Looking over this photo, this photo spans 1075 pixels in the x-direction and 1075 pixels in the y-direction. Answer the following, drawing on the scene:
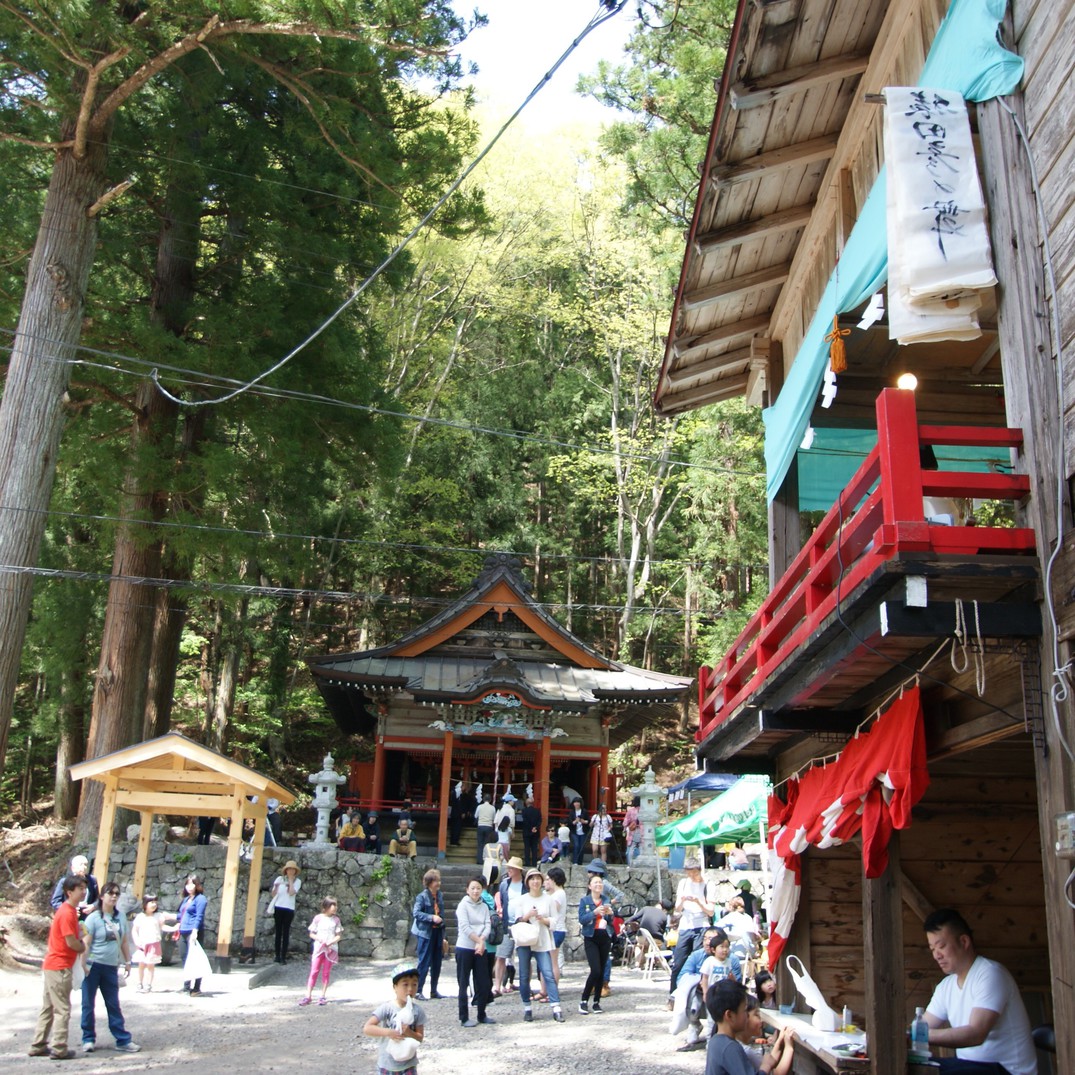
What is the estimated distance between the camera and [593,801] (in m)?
23.2

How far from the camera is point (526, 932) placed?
10.2 m

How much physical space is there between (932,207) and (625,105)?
1349 centimetres

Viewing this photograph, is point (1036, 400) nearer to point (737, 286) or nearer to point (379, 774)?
point (737, 286)

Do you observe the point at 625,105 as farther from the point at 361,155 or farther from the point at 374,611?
the point at 374,611

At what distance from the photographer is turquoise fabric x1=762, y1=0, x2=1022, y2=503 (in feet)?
16.6

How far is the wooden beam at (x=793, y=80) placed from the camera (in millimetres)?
6871

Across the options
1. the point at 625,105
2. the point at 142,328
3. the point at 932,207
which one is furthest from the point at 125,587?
the point at 932,207

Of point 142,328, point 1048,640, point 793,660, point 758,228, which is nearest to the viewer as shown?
point 1048,640

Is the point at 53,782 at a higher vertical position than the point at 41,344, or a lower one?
lower

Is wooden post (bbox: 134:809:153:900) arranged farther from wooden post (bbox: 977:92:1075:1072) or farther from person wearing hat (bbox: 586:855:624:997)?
wooden post (bbox: 977:92:1075:1072)

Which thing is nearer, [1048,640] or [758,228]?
[1048,640]

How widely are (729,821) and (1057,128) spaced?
1179 cm

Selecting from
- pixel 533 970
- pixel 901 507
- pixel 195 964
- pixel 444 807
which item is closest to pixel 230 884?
pixel 195 964

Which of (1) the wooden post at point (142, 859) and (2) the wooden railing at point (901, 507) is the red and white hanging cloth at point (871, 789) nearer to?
(2) the wooden railing at point (901, 507)
